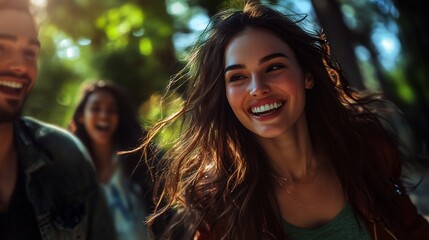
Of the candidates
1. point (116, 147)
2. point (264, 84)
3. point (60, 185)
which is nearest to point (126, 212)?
point (116, 147)

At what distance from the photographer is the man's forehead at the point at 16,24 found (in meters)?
2.25

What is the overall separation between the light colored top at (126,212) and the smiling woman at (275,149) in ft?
4.31

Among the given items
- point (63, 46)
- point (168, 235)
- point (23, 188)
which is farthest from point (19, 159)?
point (63, 46)

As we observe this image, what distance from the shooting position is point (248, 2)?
96.2 inches

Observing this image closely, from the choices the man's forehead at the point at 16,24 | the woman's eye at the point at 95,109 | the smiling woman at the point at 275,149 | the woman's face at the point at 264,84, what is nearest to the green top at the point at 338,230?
the smiling woman at the point at 275,149

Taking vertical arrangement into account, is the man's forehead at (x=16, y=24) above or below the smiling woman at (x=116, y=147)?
above

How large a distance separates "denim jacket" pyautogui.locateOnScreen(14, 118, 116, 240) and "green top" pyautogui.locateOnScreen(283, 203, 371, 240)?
0.98 meters

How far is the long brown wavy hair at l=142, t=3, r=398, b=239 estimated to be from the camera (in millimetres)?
2127

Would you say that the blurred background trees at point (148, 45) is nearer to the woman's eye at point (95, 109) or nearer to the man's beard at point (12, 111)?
the woman's eye at point (95, 109)

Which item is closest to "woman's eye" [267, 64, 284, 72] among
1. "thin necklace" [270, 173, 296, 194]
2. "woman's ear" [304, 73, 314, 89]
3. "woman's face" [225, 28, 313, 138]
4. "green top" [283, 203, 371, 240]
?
"woman's face" [225, 28, 313, 138]

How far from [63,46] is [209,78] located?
5.25 metres

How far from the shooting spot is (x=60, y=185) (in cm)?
245

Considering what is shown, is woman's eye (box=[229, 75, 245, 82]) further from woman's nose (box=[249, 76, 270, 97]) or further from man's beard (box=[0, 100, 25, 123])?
man's beard (box=[0, 100, 25, 123])

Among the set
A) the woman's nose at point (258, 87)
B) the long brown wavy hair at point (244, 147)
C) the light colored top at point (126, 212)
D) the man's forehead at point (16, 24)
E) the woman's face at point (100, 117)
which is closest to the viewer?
the woman's nose at point (258, 87)
